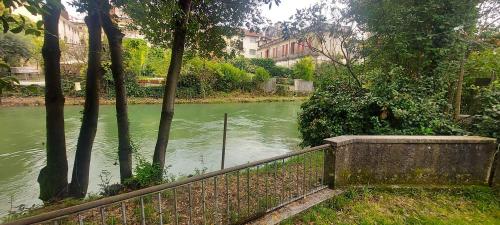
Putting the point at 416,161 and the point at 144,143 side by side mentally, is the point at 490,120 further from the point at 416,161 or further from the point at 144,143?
the point at 144,143

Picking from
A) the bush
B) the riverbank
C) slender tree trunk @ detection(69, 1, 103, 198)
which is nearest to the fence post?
slender tree trunk @ detection(69, 1, 103, 198)

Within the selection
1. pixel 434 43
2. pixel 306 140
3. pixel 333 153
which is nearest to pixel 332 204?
pixel 333 153

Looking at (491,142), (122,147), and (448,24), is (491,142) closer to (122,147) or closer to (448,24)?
(448,24)

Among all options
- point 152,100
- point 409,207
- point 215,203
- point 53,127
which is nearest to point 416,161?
point 409,207

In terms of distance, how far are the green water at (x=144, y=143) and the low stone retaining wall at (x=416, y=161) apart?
3.67m

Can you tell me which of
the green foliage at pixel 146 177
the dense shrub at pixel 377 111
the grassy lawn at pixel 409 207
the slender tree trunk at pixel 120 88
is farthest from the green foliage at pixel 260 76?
the grassy lawn at pixel 409 207

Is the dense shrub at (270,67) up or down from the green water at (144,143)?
up

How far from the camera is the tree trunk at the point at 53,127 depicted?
4.22 m

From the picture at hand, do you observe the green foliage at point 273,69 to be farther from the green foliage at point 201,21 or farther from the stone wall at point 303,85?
the green foliage at point 201,21

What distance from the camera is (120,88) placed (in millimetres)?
5012

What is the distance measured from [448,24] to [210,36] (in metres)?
4.85

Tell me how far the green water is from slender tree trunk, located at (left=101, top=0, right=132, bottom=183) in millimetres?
948

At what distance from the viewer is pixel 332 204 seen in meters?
3.73

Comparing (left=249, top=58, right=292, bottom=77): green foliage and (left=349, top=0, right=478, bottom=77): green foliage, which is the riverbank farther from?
(left=349, top=0, right=478, bottom=77): green foliage
